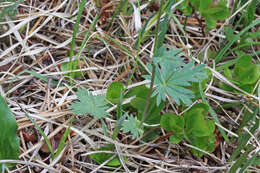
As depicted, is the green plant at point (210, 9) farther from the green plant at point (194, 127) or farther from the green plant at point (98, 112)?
the green plant at point (98, 112)

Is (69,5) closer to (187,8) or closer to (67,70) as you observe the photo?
A: (67,70)

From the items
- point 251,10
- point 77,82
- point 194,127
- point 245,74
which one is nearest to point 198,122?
point 194,127

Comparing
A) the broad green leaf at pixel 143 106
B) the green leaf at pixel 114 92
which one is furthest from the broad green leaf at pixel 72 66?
the broad green leaf at pixel 143 106

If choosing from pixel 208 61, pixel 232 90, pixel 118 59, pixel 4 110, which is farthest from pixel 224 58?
pixel 4 110

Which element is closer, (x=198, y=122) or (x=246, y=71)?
(x=198, y=122)

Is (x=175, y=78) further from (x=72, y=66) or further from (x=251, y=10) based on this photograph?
(x=251, y=10)
